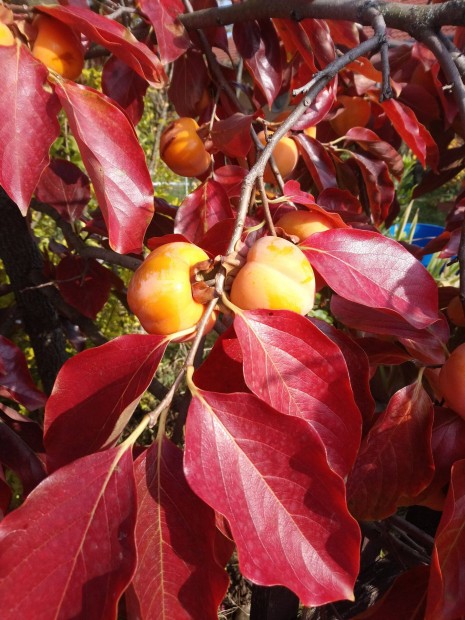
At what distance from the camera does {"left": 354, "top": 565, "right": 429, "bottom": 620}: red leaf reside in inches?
23.7

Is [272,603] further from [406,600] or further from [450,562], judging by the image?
[450,562]

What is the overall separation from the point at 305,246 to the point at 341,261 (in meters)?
0.04

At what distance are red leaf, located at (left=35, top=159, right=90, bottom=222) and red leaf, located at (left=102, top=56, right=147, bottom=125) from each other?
0.29 meters

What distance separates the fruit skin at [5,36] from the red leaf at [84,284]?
0.71 meters

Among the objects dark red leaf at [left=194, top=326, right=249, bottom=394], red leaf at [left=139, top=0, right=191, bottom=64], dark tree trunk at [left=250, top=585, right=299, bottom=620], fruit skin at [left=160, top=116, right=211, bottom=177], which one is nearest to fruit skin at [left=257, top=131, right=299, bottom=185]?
fruit skin at [left=160, top=116, right=211, bottom=177]

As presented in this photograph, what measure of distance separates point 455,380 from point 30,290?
108 centimetres

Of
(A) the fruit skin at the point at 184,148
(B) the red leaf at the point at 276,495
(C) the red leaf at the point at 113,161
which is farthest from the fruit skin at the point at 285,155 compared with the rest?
(B) the red leaf at the point at 276,495

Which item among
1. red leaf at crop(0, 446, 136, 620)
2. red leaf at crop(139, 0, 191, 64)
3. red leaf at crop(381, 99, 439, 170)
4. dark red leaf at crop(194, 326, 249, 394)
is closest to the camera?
red leaf at crop(0, 446, 136, 620)

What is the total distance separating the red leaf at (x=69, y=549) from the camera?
1.18 feet

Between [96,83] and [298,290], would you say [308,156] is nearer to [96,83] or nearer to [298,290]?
[298,290]

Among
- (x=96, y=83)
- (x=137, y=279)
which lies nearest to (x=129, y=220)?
(x=137, y=279)

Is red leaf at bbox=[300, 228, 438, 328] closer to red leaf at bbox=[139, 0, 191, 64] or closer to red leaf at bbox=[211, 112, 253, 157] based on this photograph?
red leaf at bbox=[211, 112, 253, 157]

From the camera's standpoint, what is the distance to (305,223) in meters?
0.59

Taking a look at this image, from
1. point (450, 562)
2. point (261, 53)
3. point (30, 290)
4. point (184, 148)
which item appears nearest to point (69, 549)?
point (450, 562)
